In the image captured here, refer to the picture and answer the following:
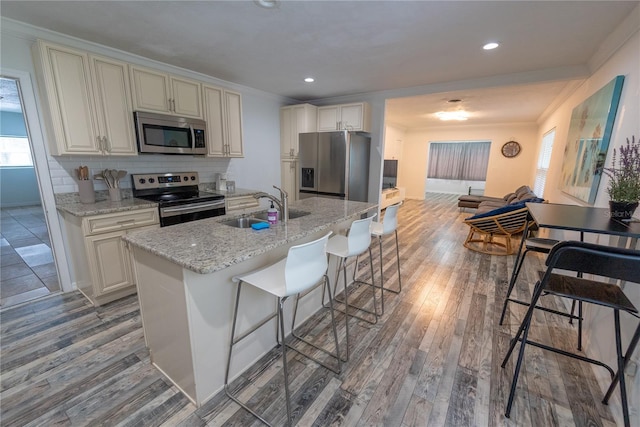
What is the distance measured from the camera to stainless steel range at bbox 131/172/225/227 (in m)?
2.76


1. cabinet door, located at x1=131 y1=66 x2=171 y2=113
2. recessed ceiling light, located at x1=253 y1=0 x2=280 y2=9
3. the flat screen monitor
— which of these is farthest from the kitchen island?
the flat screen monitor

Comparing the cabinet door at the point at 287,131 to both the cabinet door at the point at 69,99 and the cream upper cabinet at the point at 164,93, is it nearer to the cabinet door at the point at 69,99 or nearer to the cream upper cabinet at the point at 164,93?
the cream upper cabinet at the point at 164,93

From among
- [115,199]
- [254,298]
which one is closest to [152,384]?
[254,298]

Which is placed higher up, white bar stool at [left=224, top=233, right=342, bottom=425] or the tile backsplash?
the tile backsplash

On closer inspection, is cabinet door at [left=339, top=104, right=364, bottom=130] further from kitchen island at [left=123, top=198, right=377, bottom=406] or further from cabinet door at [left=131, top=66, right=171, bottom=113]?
kitchen island at [left=123, top=198, right=377, bottom=406]

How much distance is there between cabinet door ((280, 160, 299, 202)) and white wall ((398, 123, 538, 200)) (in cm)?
566

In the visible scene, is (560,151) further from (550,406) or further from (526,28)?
(550,406)

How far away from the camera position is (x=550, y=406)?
1.53 m

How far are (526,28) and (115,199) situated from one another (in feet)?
13.4

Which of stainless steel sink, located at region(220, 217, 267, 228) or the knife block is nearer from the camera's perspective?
stainless steel sink, located at region(220, 217, 267, 228)

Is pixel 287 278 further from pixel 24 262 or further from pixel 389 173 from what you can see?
pixel 389 173

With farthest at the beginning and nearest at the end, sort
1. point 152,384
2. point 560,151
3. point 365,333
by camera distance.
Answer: point 560,151
point 365,333
point 152,384

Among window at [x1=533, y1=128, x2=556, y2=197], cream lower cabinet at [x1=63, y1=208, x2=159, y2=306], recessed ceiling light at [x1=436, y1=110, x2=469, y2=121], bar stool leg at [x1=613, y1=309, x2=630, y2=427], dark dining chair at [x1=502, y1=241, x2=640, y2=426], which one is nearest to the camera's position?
dark dining chair at [x1=502, y1=241, x2=640, y2=426]

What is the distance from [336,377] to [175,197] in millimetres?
2532
